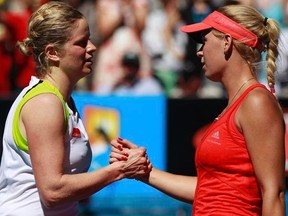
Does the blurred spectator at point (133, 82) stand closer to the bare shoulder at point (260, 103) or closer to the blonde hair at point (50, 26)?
the blonde hair at point (50, 26)

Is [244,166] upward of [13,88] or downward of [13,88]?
upward

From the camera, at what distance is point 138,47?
11.1 metres

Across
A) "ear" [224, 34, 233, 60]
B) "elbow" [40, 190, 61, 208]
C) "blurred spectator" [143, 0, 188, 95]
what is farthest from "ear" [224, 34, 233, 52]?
"blurred spectator" [143, 0, 188, 95]

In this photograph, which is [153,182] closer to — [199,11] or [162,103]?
[162,103]

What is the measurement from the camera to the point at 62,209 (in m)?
4.16

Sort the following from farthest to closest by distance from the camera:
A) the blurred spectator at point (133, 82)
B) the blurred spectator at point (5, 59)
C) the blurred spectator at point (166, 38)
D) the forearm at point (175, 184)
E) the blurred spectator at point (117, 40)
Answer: the blurred spectator at point (166, 38) < the blurred spectator at point (117, 40) < the blurred spectator at point (133, 82) < the blurred spectator at point (5, 59) < the forearm at point (175, 184)

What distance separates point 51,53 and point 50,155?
20.8 inches

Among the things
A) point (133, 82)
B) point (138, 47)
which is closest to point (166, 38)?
point (138, 47)

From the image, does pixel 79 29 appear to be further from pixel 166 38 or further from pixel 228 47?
pixel 166 38

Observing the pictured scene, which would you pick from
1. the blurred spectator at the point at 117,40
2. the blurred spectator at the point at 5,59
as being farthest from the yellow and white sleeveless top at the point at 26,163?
the blurred spectator at the point at 117,40

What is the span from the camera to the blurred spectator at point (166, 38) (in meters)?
11.3

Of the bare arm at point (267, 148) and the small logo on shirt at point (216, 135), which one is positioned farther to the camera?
the small logo on shirt at point (216, 135)

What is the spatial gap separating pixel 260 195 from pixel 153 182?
79 centimetres

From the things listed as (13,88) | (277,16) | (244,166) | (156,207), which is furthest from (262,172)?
(277,16)
